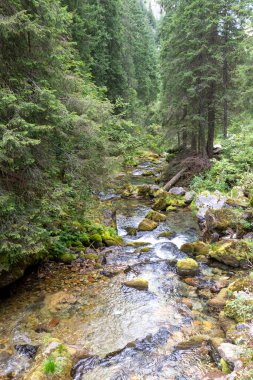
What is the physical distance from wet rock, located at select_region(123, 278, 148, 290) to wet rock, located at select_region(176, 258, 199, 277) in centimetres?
124

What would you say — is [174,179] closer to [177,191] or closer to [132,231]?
[177,191]

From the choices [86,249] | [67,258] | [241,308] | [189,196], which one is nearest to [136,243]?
[86,249]

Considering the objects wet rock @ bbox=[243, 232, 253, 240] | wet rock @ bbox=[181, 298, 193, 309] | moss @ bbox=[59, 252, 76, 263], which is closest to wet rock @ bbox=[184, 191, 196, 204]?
wet rock @ bbox=[243, 232, 253, 240]

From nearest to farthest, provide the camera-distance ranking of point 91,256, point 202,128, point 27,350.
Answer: point 27,350 < point 91,256 < point 202,128

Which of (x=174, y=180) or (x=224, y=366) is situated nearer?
(x=224, y=366)

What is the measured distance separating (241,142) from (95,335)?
35.5ft

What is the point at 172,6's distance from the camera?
18.6 meters

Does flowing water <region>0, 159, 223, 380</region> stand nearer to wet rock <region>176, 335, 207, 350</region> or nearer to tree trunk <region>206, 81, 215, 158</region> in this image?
wet rock <region>176, 335, 207, 350</region>

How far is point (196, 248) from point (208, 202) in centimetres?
270

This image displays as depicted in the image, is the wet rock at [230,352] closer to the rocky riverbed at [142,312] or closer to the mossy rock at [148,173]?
the rocky riverbed at [142,312]

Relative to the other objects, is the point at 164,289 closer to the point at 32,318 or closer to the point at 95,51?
the point at 32,318

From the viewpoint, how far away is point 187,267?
8.43 meters

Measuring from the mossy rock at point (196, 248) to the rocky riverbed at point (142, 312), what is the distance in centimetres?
3

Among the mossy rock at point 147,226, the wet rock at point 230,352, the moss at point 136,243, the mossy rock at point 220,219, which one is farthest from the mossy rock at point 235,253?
the wet rock at point 230,352
